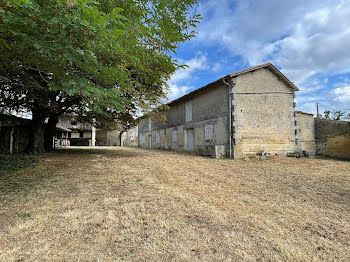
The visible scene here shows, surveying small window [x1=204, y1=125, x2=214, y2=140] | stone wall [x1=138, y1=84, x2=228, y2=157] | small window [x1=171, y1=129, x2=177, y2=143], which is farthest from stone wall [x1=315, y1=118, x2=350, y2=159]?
small window [x1=171, y1=129, x2=177, y2=143]

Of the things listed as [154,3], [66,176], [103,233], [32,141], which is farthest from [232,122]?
[32,141]

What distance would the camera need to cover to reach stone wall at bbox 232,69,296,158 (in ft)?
36.3

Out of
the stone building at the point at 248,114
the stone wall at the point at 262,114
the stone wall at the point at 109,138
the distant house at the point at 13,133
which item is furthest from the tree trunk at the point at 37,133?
the stone wall at the point at 109,138

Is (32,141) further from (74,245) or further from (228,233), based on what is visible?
(228,233)

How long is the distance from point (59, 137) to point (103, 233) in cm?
2686

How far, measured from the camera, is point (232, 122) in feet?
36.0

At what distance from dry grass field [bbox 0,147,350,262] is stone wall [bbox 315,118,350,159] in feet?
26.3

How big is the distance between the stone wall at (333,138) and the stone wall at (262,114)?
292cm

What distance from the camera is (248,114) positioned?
37.0 ft

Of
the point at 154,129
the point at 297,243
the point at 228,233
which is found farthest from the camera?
the point at 154,129

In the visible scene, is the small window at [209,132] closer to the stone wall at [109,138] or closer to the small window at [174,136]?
the small window at [174,136]

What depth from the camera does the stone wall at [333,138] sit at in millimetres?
11880

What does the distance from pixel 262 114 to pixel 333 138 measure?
5.33 m

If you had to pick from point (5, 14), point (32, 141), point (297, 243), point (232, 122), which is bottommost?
point (297, 243)
